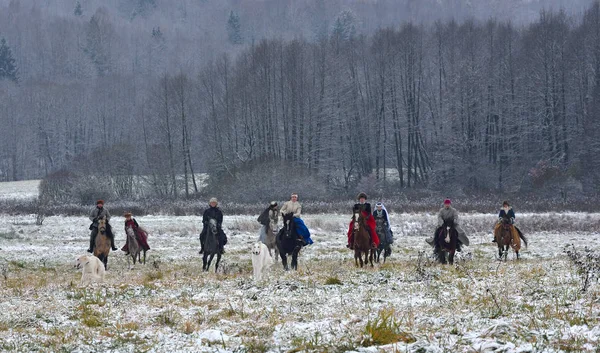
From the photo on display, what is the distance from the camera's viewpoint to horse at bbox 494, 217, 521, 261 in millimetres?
22000

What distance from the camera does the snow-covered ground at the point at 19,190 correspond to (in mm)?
63500

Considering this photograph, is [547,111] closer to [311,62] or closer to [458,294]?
[311,62]

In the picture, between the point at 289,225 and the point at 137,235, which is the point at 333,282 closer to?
the point at 289,225

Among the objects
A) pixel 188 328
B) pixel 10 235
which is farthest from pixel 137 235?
pixel 188 328

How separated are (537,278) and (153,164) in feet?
193

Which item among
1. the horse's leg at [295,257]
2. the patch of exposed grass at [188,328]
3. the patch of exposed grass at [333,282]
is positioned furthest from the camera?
the horse's leg at [295,257]

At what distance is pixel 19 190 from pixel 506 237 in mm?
57685

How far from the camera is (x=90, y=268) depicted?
15.9m

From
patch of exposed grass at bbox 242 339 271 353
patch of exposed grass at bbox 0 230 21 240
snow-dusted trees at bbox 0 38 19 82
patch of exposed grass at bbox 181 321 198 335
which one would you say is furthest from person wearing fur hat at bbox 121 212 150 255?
snow-dusted trees at bbox 0 38 19 82

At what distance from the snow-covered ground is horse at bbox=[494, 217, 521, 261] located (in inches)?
1905

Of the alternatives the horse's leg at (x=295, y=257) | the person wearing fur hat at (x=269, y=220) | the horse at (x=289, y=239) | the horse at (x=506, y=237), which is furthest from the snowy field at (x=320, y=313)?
the horse at (x=506, y=237)

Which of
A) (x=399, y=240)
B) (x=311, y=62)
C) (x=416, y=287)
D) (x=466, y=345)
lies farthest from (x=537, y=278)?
(x=311, y=62)

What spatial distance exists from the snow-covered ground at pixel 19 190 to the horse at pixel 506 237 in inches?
1905

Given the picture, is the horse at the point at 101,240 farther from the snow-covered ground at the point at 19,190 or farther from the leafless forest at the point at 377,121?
the snow-covered ground at the point at 19,190
